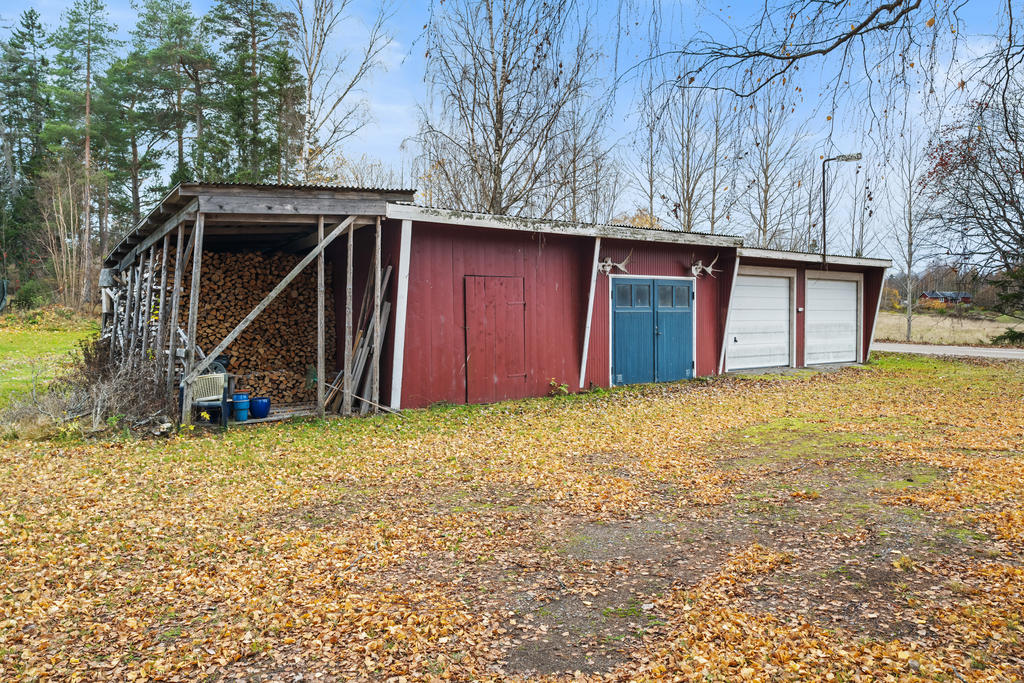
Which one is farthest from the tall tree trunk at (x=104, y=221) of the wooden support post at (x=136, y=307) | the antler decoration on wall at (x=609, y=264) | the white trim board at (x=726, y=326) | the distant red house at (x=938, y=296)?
the distant red house at (x=938, y=296)

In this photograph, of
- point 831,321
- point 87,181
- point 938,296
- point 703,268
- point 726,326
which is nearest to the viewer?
point 703,268

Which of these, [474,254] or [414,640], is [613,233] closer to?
[474,254]

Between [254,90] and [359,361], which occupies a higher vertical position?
[254,90]

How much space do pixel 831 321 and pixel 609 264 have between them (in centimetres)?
825

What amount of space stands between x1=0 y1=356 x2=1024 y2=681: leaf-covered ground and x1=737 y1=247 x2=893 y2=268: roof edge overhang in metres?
6.59

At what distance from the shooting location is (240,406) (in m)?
8.52

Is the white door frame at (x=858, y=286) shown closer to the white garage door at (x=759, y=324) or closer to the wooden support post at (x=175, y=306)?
the white garage door at (x=759, y=324)

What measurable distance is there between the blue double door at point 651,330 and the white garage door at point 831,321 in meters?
4.69

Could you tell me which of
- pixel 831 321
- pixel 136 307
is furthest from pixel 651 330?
pixel 136 307

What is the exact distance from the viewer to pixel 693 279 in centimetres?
1323

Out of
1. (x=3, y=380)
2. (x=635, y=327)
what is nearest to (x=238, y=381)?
(x=3, y=380)

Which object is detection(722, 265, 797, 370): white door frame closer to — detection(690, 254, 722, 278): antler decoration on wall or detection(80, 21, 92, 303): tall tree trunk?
detection(690, 254, 722, 278): antler decoration on wall

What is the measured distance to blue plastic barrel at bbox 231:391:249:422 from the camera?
8516 millimetres

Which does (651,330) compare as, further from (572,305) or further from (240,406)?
(240,406)
